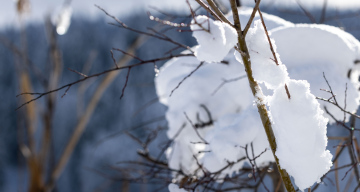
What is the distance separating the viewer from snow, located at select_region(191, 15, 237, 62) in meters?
0.50

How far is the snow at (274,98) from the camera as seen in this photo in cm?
51

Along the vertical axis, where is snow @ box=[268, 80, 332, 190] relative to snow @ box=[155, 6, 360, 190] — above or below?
below

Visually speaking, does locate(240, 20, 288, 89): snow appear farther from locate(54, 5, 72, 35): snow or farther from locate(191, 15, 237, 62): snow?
locate(54, 5, 72, 35): snow

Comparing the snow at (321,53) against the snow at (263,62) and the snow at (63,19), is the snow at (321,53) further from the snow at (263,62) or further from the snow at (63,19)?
the snow at (63,19)

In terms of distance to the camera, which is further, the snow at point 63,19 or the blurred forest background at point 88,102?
the blurred forest background at point 88,102

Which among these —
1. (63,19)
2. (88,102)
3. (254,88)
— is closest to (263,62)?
(254,88)

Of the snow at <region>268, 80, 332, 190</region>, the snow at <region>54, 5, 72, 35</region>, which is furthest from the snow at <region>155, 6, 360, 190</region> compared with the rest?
the snow at <region>54, 5, 72, 35</region>

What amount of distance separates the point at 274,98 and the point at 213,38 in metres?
0.11

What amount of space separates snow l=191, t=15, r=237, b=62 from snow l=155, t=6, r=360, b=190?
1.0 inches

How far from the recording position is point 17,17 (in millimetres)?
1907

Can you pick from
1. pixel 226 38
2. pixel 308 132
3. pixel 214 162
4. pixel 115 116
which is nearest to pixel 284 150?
pixel 308 132

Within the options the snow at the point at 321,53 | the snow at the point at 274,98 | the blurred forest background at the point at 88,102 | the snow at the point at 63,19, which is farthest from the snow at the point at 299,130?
the blurred forest background at the point at 88,102

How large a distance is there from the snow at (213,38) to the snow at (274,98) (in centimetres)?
3

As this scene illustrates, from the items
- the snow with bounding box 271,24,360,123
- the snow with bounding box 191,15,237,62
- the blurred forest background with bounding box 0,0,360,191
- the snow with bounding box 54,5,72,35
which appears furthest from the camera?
the blurred forest background with bounding box 0,0,360,191
